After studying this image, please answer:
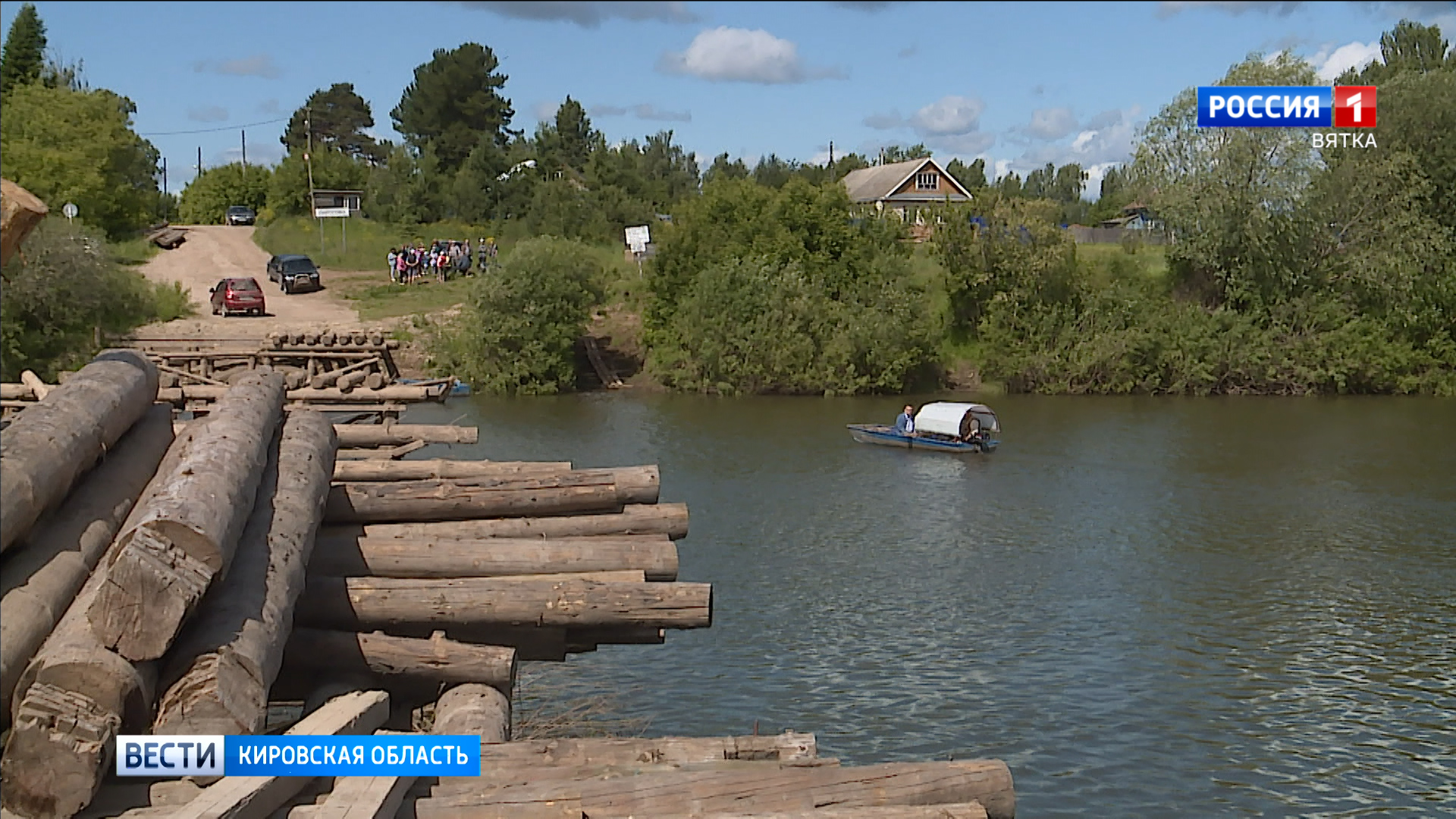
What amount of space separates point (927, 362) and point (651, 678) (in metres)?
37.8

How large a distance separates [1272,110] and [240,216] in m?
54.3

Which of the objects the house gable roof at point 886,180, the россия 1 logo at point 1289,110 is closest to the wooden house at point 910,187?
the house gable roof at point 886,180

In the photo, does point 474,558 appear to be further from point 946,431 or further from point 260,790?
point 946,431

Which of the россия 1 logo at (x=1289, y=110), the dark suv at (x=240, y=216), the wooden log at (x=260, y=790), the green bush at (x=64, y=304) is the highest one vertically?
the россия 1 logo at (x=1289, y=110)

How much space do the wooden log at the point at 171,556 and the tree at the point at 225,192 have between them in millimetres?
83661

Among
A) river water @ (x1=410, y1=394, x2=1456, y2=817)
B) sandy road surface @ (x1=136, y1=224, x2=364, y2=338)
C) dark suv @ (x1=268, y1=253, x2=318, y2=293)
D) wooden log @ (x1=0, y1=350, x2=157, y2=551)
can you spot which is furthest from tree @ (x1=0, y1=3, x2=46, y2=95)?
wooden log @ (x1=0, y1=350, x2=157, y2=551)

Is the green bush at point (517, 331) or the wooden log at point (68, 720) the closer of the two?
the wooden log at point (68, 720)

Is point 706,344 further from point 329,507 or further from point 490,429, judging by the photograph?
point 329,507

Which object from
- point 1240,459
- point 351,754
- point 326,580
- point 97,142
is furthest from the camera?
point 97,142

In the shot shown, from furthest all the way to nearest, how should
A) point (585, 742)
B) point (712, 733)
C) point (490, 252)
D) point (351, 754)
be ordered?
point (490, 252) < point (712, 733) < point (585, 742) < point (351, 754)

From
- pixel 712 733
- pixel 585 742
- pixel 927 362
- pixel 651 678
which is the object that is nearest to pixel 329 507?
pixel 585 742

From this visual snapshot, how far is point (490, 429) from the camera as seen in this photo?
4169 cm

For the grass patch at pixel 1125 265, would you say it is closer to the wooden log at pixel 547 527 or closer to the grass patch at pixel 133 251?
the grass patch at pixel 133 251

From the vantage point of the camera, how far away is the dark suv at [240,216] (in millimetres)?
80500
